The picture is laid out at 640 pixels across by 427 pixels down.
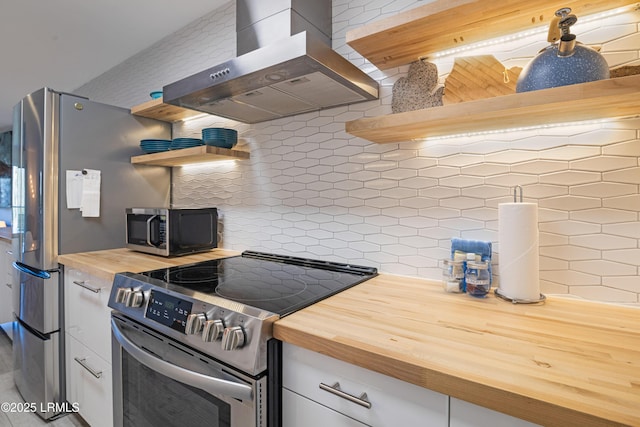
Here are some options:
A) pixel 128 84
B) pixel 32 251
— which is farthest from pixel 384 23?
pixel 128 84

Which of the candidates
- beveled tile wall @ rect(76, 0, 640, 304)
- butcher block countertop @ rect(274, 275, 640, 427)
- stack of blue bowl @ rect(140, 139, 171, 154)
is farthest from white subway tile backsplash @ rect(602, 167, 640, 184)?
stack of blue bowl @ rect(140, 139, 171, 154)

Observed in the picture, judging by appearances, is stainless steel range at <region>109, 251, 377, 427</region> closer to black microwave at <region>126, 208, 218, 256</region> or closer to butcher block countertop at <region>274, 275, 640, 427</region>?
butcher block countertop at <region>274, 275, 640, 427</region>

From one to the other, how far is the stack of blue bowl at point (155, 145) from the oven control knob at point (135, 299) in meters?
1.16

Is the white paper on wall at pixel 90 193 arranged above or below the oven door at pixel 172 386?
above

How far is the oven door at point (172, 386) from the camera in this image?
2.81 feet

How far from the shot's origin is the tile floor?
1.72m

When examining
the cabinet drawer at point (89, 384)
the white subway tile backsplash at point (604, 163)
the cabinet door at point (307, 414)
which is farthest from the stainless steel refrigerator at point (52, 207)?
the white subway tile backsplash at point (604, 163)

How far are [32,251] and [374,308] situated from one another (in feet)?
6.79

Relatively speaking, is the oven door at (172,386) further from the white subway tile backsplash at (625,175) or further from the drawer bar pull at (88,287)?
the white subway tile backsplash at (625,175)

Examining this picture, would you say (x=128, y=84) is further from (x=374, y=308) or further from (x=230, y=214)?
(x=374, y=308)

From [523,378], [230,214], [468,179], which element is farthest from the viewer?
[230,214]

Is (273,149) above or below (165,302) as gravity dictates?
above

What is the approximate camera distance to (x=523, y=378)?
0.57m

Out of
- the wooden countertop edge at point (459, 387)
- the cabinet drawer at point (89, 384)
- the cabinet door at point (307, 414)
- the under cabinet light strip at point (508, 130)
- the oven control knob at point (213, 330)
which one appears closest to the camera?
the wooden countertop edge at point (459, 387)
